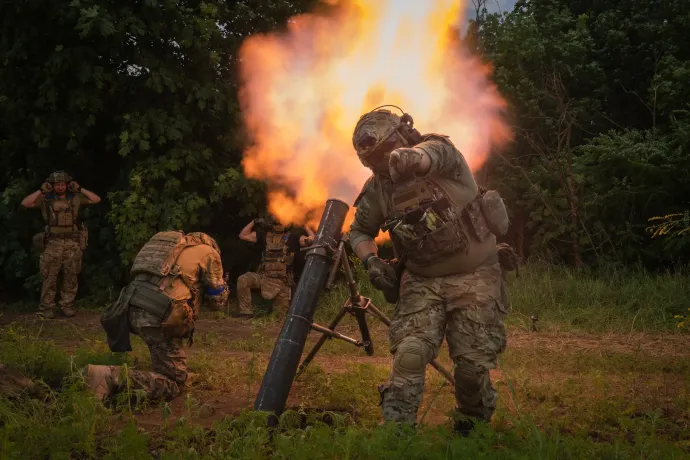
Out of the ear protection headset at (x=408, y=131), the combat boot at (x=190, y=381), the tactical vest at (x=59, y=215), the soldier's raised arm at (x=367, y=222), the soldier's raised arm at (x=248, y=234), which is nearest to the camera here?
the ear protection headset at (x=408, y=131)

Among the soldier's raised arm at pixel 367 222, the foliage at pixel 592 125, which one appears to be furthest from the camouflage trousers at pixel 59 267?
the foliage at pixel 592 125

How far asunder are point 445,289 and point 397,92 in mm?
2755

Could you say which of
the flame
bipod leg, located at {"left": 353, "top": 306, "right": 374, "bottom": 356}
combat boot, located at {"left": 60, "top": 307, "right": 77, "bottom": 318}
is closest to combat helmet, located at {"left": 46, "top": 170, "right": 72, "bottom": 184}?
combat boot, located at {"left": 60, "top": 307, "right": 77, "bottom": 318}

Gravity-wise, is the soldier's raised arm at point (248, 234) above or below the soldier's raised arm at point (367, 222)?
above

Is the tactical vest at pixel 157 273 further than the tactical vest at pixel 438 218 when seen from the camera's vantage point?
Yes

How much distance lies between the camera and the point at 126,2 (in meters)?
9.63

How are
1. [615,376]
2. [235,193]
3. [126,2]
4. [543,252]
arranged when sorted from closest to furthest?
[615,376] → [126,2] → [235,193] → [543,252]

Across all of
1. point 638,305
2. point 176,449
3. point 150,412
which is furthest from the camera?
point 638,305

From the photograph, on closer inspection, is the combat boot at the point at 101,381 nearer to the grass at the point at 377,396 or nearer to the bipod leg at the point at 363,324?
the grass at the point at 377,396

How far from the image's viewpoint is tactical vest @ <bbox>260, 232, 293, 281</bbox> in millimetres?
10336

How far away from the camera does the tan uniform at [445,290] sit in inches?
151

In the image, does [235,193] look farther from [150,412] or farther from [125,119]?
[150,412]

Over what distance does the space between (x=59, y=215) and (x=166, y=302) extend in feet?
17.8

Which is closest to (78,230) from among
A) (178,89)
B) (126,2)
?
(178,89)
